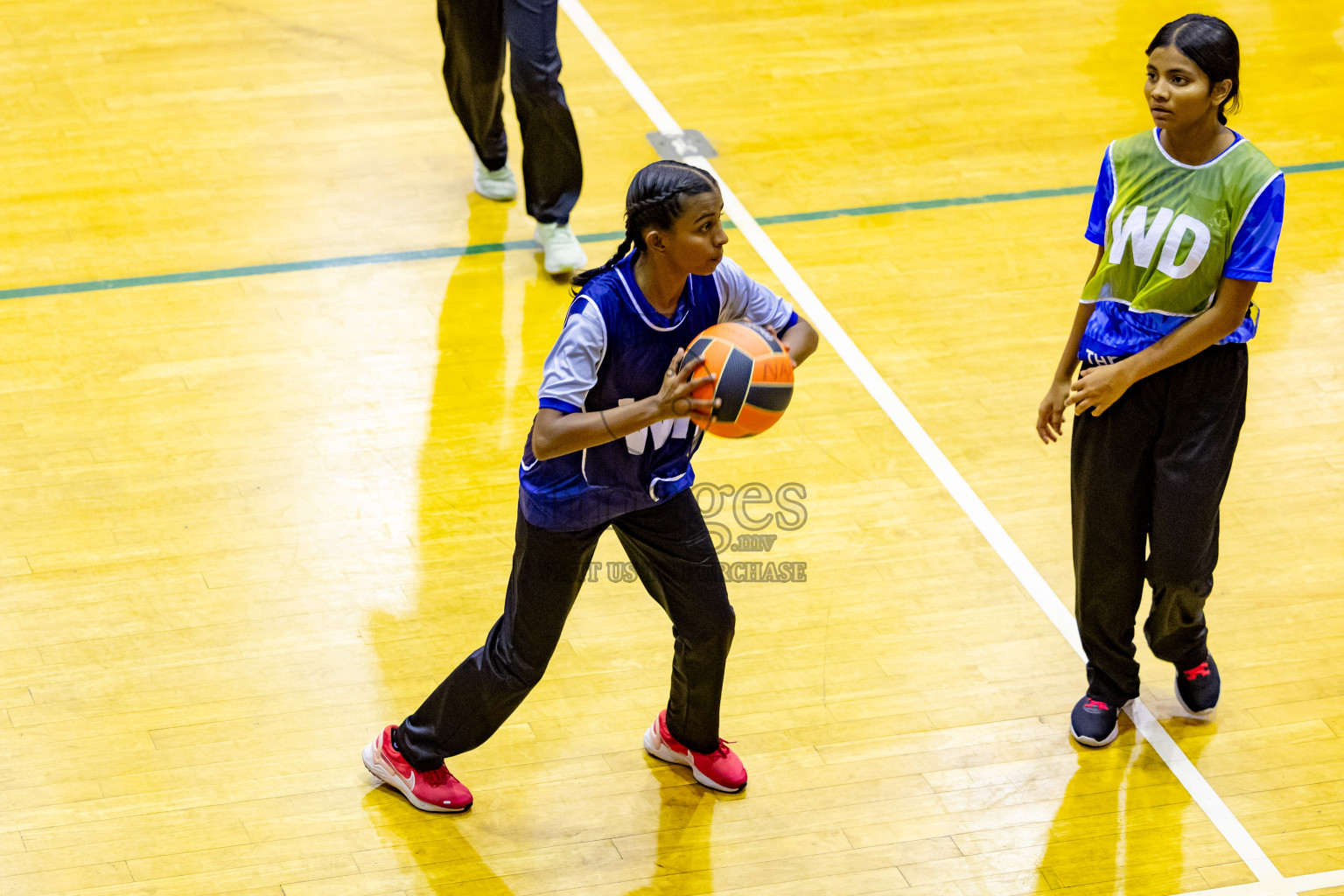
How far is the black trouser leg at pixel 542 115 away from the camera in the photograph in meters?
6.12

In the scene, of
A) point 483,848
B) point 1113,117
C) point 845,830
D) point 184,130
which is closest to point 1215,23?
point 845,830

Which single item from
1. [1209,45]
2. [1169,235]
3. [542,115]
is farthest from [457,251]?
[1209,45]

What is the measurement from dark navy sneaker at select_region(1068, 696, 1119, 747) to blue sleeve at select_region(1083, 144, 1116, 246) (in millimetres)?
1326

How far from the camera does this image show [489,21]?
654 cm

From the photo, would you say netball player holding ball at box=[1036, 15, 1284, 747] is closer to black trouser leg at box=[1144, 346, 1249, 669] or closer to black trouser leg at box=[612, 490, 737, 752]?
black trouser leg at box=[1144, 346, 1249, 669]

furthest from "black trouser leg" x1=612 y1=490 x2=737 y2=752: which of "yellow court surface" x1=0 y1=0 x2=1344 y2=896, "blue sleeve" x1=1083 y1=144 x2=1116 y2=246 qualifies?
"blue sleeve" x1=1083 y1=144 x2=1116 y2=246

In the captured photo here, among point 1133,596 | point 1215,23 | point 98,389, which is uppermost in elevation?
point 1215,23

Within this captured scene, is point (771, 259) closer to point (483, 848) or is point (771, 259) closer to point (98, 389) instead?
point (98, 389)

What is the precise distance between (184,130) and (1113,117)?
447 cm

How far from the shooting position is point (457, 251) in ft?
21.6

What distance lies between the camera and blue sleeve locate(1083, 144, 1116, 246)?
3893mm

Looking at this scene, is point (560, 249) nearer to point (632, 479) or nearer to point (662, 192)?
point (632, 479)

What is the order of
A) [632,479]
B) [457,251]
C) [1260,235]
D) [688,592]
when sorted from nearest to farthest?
[632,479]
[1260,235]
[688,592]
[457,251]

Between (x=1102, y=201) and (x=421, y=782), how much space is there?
7.56 ft
